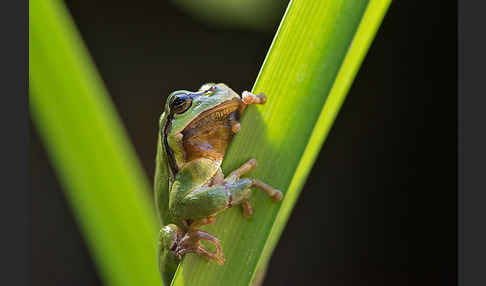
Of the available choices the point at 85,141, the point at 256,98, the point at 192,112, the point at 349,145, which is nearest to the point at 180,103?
the point at 192,112

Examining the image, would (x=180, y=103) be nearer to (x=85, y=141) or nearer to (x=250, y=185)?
(x=85, y=141)

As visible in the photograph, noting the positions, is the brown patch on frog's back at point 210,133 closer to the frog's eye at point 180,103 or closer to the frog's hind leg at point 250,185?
the frog's eye at point 180,103

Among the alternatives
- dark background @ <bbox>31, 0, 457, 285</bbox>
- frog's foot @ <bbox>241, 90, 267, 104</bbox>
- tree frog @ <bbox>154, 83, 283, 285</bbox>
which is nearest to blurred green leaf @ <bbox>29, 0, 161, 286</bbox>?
tree frog @ <bbox>154, 83, 283, 285</bbox>

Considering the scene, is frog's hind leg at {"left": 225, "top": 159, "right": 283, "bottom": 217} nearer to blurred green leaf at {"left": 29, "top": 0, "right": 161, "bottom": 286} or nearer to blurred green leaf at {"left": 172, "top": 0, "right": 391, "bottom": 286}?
blurred green leaf at {"left": 172, "top": 0, "right": 391, "bottom": 286}

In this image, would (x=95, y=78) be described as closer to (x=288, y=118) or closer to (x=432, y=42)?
(x=288, y=118)

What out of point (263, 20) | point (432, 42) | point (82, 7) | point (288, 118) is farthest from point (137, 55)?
point (288, 118)
